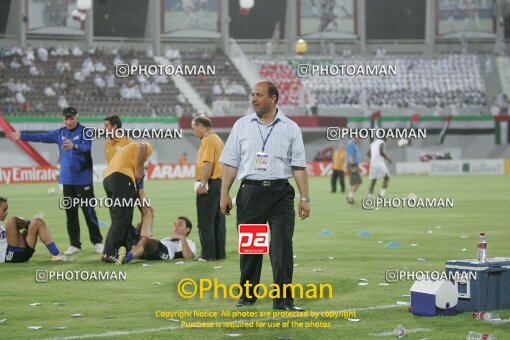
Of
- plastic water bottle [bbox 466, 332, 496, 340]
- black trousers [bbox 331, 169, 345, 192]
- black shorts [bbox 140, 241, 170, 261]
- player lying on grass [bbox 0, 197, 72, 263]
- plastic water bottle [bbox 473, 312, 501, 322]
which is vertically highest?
black trousers [bbox 331, 169, 345, 192]

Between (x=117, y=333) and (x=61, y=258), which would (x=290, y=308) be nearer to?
(x=117, y=333)

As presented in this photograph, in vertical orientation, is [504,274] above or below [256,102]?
below

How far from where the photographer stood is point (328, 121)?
60656mm

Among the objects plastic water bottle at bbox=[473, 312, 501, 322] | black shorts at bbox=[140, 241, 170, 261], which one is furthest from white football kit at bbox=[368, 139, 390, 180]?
plastic water bottle at bbox=[473, 312, 501, 322]

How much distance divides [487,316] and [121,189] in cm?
701

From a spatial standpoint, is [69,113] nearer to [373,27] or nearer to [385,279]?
[385,279]

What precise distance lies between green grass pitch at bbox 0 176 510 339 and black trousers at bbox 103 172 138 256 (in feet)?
1.17

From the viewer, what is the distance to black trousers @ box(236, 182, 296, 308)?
10805mm

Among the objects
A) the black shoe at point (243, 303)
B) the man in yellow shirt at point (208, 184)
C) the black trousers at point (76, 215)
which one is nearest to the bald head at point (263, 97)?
the black shoe at point (243, 303)

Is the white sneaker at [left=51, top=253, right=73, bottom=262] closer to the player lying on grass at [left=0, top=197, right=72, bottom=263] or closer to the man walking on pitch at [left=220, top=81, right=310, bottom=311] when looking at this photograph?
the player lying on grass at [left=0, top=197, right=72, bottom=263]

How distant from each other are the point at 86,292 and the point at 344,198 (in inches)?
893

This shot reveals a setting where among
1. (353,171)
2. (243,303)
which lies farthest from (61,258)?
(353,171)

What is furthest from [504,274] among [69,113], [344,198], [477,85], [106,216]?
[477,85]

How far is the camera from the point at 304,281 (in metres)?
13.2
